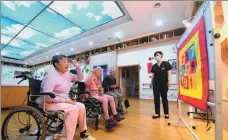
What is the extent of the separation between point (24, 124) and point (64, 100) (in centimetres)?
70

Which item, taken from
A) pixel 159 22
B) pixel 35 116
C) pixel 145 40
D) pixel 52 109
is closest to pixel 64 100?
pixel 52 109

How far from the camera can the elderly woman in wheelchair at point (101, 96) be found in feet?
6.47

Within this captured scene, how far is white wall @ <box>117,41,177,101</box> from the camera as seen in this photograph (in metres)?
5.25

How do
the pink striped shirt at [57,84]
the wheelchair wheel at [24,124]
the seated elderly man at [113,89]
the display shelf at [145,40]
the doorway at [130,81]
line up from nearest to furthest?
the wheelchair wheel at [24,124], the pink striped shirt at [57,84], the seated elderly man at [113,89], the display shelf at [145,40], the doorway at [130,81]

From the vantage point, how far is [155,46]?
5684 millimetres

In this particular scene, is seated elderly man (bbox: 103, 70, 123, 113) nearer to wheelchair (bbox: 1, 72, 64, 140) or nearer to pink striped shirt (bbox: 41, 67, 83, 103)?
pink striped shirt (bbox: 41, 67, 83, 103)

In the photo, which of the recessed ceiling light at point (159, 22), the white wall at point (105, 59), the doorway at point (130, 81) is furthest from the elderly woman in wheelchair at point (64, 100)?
the doorway at point (130, 81)

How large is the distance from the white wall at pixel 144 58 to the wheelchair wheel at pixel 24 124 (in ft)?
15.7

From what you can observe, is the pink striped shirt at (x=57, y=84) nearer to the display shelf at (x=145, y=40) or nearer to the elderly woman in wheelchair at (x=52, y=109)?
the elderly woman in wheelchair at (x=52, y=109)

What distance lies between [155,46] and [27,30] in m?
5.07

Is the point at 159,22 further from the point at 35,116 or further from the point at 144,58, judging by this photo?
the point at 35,116

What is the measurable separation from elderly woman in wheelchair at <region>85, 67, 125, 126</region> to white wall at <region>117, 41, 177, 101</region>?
3.75 meters

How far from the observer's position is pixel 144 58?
6020 millimetres

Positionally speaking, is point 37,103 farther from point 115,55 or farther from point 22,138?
point 115,55
